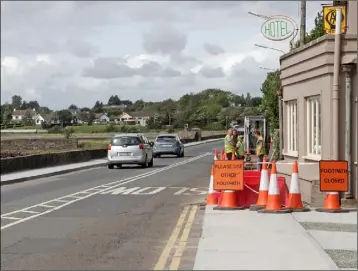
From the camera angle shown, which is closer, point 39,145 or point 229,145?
point 229,145

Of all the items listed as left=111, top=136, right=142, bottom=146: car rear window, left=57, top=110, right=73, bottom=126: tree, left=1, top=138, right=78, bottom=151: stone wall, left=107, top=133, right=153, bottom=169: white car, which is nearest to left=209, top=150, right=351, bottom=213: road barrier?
left=107, top=133, right=153, bottom=169: white car

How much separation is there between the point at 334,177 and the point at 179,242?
12.7ft

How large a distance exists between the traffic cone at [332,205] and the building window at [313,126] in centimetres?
278

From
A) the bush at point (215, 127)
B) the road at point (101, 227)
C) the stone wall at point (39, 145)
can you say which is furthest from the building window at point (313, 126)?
the bush at point (215, 127)

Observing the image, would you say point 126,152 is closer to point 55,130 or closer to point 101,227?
point 101,227

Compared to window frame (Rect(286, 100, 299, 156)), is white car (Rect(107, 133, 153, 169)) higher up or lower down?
lower down

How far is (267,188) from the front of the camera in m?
11.8

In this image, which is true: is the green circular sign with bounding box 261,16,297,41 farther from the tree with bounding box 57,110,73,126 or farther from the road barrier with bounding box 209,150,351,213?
the tree with bounding box 57,110,73,126

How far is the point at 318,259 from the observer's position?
24.7 ft

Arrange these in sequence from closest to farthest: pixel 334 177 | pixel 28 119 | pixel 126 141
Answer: pixel 334 177 < pixel 126 141 < pixel 28 119

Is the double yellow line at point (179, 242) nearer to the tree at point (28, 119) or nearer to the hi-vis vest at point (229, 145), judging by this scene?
the hi-vis vest at point (229, 145)

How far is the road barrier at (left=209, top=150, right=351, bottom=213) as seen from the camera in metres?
11.4

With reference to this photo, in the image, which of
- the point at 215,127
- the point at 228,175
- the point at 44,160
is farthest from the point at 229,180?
the point at 215,127

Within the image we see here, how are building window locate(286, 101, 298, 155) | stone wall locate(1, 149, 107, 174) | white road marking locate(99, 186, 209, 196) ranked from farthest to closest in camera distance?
stone wall locate(1, 149, 107, 174)
building window locate(286, 101, 298, 155)
white road marking locate(99, 186, 209, 196)
